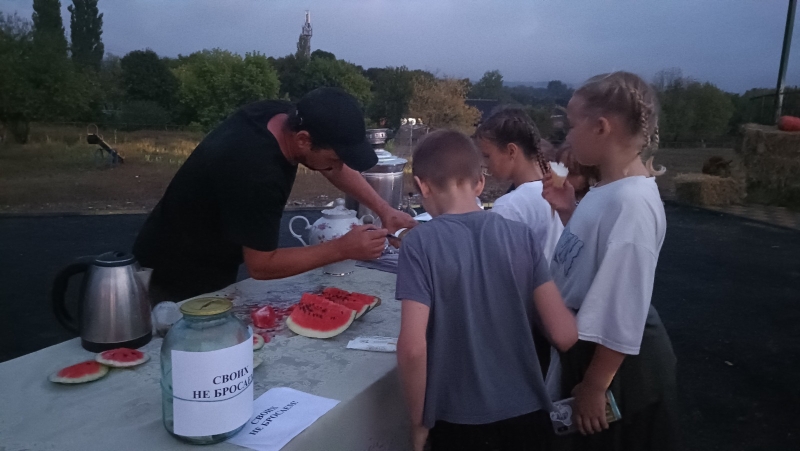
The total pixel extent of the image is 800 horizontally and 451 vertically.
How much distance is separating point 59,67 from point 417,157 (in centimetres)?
1616

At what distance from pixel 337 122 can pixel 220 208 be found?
0.59m

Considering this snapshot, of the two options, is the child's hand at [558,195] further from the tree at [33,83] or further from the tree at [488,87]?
the tree at [33,83]

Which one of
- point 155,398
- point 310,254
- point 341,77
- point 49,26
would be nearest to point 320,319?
point 310,254

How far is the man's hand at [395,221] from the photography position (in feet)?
8.99

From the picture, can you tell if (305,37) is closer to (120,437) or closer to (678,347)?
(678,347)

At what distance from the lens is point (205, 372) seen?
1070 mm

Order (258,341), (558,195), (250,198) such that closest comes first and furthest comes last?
1. (258,341)
2. (250,198)
3. (558,195)

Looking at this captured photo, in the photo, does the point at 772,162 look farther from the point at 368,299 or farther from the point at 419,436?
the point at 419,436

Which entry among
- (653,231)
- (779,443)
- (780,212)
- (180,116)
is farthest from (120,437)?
(180,116)

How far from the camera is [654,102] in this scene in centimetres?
178

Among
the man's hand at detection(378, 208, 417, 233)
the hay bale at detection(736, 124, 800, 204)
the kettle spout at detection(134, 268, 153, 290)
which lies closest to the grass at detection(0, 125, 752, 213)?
the hay bale at detection(736, 124, 800, 204)

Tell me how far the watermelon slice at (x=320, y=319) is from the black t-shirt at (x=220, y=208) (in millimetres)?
281

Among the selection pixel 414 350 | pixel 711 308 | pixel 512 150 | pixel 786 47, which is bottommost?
pixel 711 308

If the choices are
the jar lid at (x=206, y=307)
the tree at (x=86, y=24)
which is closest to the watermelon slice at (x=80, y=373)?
the jar lid at (x=206, y=307)
